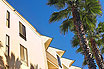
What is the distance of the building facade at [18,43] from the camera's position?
1257 cm

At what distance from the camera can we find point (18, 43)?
47.8 ft

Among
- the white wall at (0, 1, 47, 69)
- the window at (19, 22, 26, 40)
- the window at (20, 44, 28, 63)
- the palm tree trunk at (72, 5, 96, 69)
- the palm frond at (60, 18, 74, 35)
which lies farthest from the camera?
the palm frond at (60, 18, 74, 35)

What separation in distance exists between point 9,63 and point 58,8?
7.79 metres

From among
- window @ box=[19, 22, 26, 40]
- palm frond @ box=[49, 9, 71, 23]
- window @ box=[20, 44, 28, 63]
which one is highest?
palm frond @ box=[49, 9, 71, 23]

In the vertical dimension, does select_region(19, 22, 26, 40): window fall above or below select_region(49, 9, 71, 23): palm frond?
below

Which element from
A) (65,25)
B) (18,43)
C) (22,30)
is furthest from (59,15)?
(18,43)

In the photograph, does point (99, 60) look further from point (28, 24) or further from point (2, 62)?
point (2, 62)

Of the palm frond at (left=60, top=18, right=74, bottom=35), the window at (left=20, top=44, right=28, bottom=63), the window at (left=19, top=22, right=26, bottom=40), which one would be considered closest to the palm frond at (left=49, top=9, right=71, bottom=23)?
the palm frond at (left=60, top=18, right=74, bottom=35)

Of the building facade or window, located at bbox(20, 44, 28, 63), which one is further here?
window, located at bbox(20, 44, 28, 63)

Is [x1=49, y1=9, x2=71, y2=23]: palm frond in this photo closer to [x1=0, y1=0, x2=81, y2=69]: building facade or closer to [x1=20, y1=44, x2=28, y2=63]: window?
[x1=0, y1=0, x2=81, y2=69]: building facade

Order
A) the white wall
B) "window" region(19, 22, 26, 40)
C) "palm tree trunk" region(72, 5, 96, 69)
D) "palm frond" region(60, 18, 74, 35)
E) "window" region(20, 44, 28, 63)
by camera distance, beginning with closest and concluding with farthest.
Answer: "palm tree trunk" region(72, 5, 96, 69), the white wall, "window" region(20, 44, 28, 63), "window" region(19, 22, 26, 40), "palm frond" region(60, 18, 74, 35)

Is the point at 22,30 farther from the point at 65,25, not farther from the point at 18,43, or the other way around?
the point at 65,25

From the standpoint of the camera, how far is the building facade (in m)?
12.6

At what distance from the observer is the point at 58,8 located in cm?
1689
